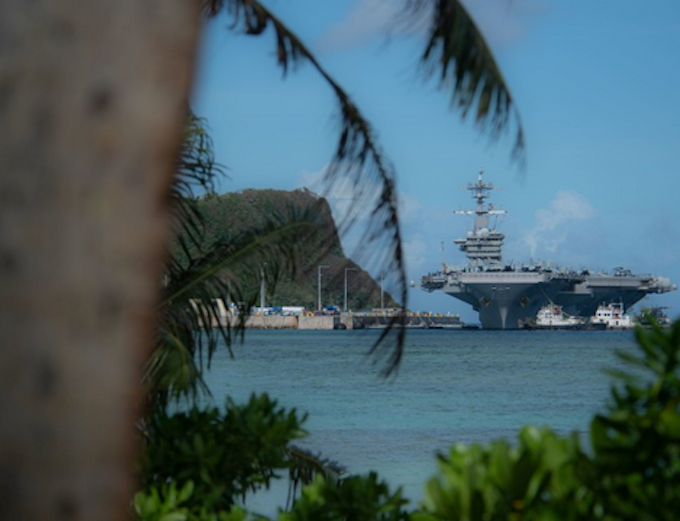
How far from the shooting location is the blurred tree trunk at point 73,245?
1.59m

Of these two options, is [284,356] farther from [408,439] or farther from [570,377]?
[408,439]

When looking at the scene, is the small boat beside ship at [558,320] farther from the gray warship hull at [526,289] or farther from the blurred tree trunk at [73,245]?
the blurred tree trunk at [73,245]

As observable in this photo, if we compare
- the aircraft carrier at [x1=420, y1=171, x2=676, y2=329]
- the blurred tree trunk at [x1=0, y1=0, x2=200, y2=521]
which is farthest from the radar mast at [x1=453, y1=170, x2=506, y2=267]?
the blurred tree trunk at [x1=0, y1=0, x2=200, y2=521]

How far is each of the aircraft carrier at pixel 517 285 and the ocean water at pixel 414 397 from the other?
677 inches

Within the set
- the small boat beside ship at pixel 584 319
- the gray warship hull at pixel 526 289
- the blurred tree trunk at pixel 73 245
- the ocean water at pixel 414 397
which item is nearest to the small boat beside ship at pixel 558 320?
the small boat beside ship at pixel 584 319

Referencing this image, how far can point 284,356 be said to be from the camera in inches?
2527

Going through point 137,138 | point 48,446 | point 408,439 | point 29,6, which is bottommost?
point 408,439

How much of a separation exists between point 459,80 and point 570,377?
1719 inches

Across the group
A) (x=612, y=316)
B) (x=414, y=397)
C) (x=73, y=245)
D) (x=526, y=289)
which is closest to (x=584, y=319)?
(x=612, y=316)

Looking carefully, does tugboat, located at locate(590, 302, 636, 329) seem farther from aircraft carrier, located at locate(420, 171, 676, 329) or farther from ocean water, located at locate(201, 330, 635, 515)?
ocean water, located at locate(201, 330, 635, 515)

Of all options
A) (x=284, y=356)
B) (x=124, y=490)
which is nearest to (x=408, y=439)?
(x=124, y=490)

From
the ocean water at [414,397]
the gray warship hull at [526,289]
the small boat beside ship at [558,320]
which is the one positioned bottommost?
the ocean water at [414,397]

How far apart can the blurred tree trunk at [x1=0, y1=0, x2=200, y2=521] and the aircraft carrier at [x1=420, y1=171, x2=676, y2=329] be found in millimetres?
83979

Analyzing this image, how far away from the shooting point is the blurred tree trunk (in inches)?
62.8
